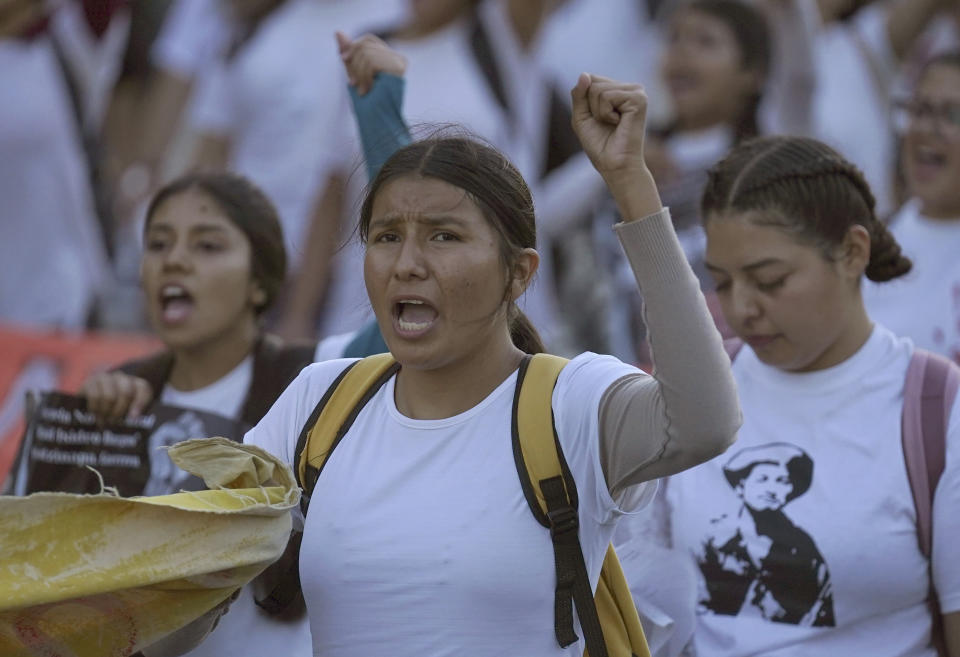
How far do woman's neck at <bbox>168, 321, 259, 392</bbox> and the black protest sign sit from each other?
154 millimetres

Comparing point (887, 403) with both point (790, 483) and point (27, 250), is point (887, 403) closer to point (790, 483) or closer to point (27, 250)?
point (790, 483)

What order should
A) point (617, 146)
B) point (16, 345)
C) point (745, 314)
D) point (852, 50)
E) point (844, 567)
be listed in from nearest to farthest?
point (617, 146)
point (844, 567)
point (745, 314)
point (16, 345)
point (852, 50)

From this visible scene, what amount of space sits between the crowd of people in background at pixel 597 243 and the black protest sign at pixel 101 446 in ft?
0.22

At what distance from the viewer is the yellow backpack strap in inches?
104

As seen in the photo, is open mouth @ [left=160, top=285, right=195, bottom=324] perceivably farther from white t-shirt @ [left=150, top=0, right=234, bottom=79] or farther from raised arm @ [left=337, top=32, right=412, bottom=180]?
white t-shirt @ [left=150, top=0, right=234, bottom=79]

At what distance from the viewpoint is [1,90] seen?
7.63 metres

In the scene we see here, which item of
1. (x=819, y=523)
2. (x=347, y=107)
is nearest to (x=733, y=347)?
(x=819, y=523)

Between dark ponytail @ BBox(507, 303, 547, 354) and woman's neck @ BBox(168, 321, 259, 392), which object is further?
woman's neck @ BBox(168, 321, 259, 392)

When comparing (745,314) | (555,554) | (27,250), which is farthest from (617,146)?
(27,250)

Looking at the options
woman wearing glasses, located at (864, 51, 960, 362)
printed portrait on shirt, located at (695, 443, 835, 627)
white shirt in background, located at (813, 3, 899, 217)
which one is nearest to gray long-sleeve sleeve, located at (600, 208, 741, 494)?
printed portrait on shirt, located at (695, 443, 835, 627)

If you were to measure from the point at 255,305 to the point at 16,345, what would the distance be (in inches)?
98.4

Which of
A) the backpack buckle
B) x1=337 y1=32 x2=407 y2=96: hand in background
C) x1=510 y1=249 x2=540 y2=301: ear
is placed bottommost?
the backpack buckle

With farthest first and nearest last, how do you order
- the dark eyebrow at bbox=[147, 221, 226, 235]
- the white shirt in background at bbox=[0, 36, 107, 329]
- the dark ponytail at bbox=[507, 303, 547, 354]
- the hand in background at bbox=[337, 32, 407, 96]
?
the white shirt in background at bbox=[0, 36, 107, 329] < the dark eyebrow at bbox=[147, 221, 226, 235] < the hand in background at bbox=[337, 32, 407, 96] < the dark ponytail at bbox=[507, 303, 547, 354]

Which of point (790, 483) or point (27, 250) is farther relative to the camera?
point (27, 250)
